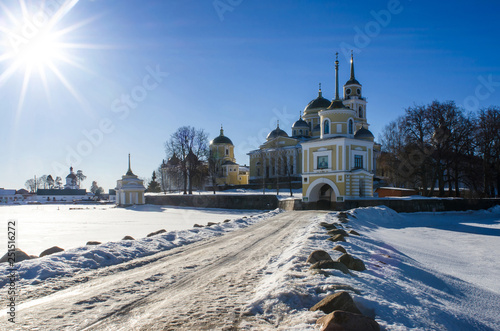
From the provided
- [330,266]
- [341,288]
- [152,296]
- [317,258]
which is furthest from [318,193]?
[152,296]

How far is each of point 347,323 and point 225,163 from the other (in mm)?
73281

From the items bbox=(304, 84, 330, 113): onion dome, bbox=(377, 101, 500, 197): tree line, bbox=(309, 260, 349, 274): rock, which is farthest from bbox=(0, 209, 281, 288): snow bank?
bbox=(304, 84, 330, 113): onion dome

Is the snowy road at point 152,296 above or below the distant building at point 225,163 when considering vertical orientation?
below

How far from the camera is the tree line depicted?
37.0m

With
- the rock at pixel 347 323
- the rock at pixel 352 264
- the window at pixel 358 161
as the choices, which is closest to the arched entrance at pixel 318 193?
the window at pixel 358 161

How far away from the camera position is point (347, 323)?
4.02 m

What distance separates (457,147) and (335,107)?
14189mm

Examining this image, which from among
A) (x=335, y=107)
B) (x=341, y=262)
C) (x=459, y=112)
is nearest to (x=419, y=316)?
(x=341, y=262)

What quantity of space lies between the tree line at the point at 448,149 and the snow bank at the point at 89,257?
3176cm

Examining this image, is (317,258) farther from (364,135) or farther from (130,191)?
(130,191)

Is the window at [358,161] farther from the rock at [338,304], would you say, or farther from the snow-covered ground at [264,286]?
the rock at [338,304]

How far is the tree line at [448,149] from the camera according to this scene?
37.0 meters

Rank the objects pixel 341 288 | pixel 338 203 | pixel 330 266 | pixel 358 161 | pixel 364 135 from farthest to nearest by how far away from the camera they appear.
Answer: pixel 364 135 → pixel 358 161 → pixel 338 203 → pixel 330 266 → pixel 341 288

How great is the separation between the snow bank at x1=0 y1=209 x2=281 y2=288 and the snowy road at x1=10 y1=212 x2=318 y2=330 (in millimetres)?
423
